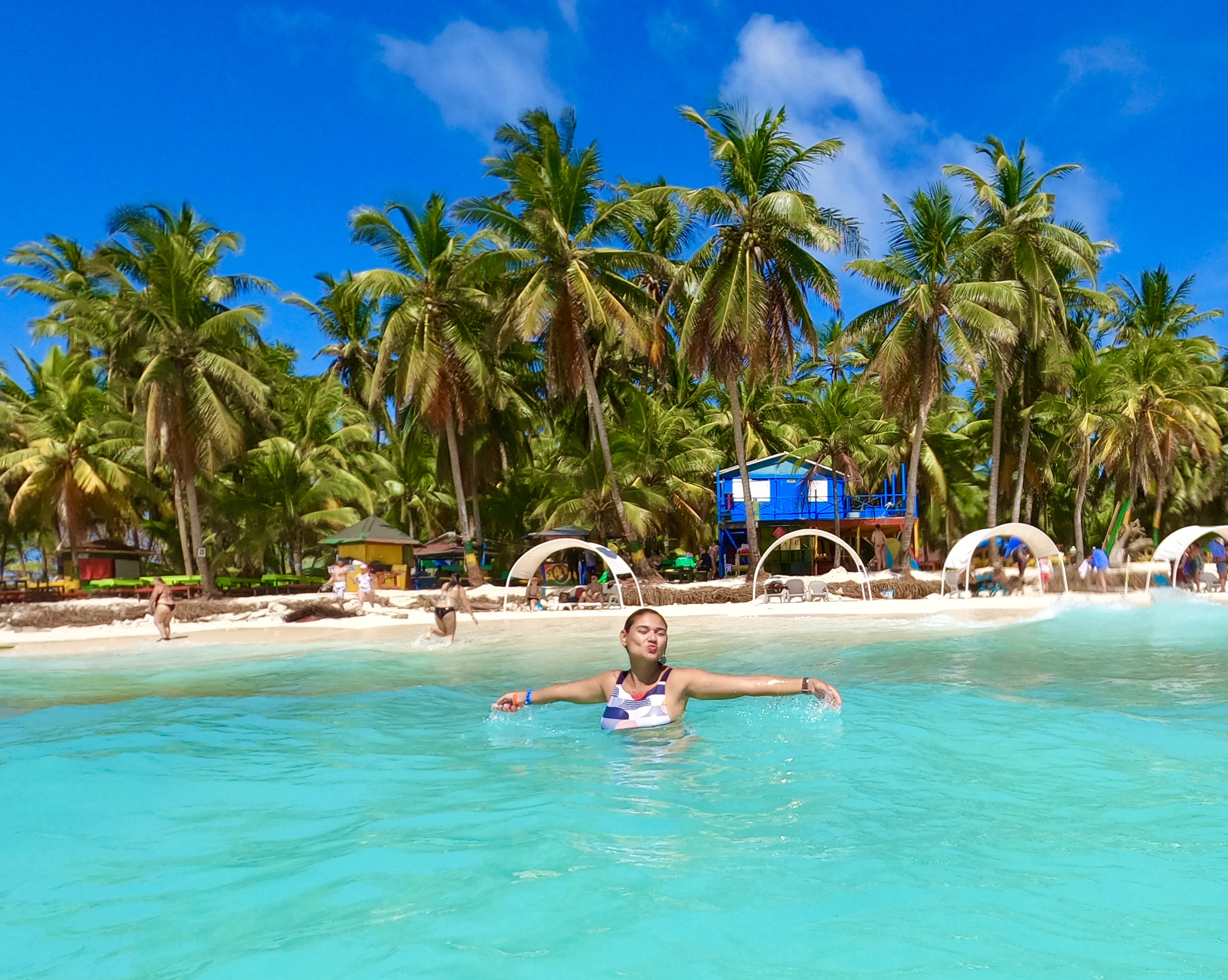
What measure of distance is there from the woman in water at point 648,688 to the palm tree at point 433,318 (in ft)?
65.7

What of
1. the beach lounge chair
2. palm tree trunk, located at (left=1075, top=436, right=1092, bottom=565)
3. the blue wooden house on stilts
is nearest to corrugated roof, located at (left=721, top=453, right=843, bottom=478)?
the blue wooden house on stilts

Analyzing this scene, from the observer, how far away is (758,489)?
30.5m

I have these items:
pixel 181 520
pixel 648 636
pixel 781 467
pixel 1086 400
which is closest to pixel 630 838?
pixel 648 636

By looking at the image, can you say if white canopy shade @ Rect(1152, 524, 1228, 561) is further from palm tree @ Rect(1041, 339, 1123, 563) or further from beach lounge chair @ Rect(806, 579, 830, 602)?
beach lounge chair @ Rect(806, 579, 830, 602)

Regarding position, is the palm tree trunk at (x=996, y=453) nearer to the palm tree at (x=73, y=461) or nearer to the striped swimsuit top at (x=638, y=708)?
the striped swimsuit top at (x=638, y=708)

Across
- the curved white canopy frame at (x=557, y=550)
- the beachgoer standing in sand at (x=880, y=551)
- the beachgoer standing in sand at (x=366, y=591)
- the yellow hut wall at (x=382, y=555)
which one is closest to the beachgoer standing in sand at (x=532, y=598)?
the curved white canopy frame at (x=557, y=550)

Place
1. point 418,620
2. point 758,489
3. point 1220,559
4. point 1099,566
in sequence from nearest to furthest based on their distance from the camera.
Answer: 1. point 418,620
2. point 1099,566
3. point 1220,559
4. point 758,489

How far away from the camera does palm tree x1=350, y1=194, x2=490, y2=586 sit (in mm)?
26250

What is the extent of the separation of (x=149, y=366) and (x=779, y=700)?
73.0 feet

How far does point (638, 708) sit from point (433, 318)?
22.3m

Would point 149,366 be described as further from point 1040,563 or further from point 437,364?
point 1040,563

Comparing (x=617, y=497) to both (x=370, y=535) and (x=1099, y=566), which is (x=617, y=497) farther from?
(x=1099, y=566)

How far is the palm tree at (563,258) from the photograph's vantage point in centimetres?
2481

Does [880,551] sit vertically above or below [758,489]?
below
